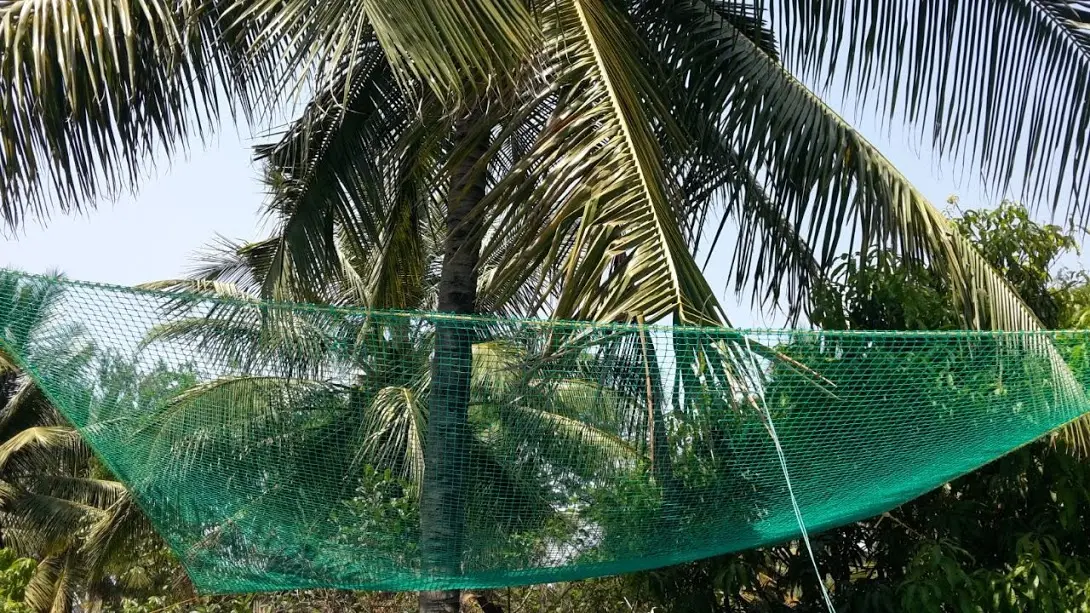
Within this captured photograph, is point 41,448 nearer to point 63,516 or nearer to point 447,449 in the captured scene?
point 63,516

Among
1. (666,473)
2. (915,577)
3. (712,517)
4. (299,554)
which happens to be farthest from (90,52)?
(915,577)

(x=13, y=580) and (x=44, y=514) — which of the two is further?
(x=44, y=514)

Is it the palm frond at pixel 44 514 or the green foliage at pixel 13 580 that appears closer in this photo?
the green foliage at pixel 13 580

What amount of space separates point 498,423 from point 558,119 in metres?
0.88

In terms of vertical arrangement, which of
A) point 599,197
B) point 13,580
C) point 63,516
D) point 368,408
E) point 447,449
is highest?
point 599,197

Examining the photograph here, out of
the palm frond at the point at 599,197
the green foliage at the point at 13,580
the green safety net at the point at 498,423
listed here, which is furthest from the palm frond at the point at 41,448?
the palm frond at the point at 599,197

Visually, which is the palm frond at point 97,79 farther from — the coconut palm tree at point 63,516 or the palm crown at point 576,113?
the coconut palm tree at point 63,516

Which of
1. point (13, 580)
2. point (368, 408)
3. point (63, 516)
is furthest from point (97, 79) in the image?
point (63, 516)

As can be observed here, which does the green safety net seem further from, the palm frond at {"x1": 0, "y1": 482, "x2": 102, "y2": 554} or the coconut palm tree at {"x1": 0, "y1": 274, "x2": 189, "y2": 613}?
the palm frond at {"x1": 0, "y1": 482, "x2": 102, "y2": 554}

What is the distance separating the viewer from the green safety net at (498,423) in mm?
2535

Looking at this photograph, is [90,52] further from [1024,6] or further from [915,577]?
[915,577]

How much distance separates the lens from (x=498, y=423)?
302 centimetres

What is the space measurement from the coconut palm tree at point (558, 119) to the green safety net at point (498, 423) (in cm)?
13

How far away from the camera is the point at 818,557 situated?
4.15 meters
